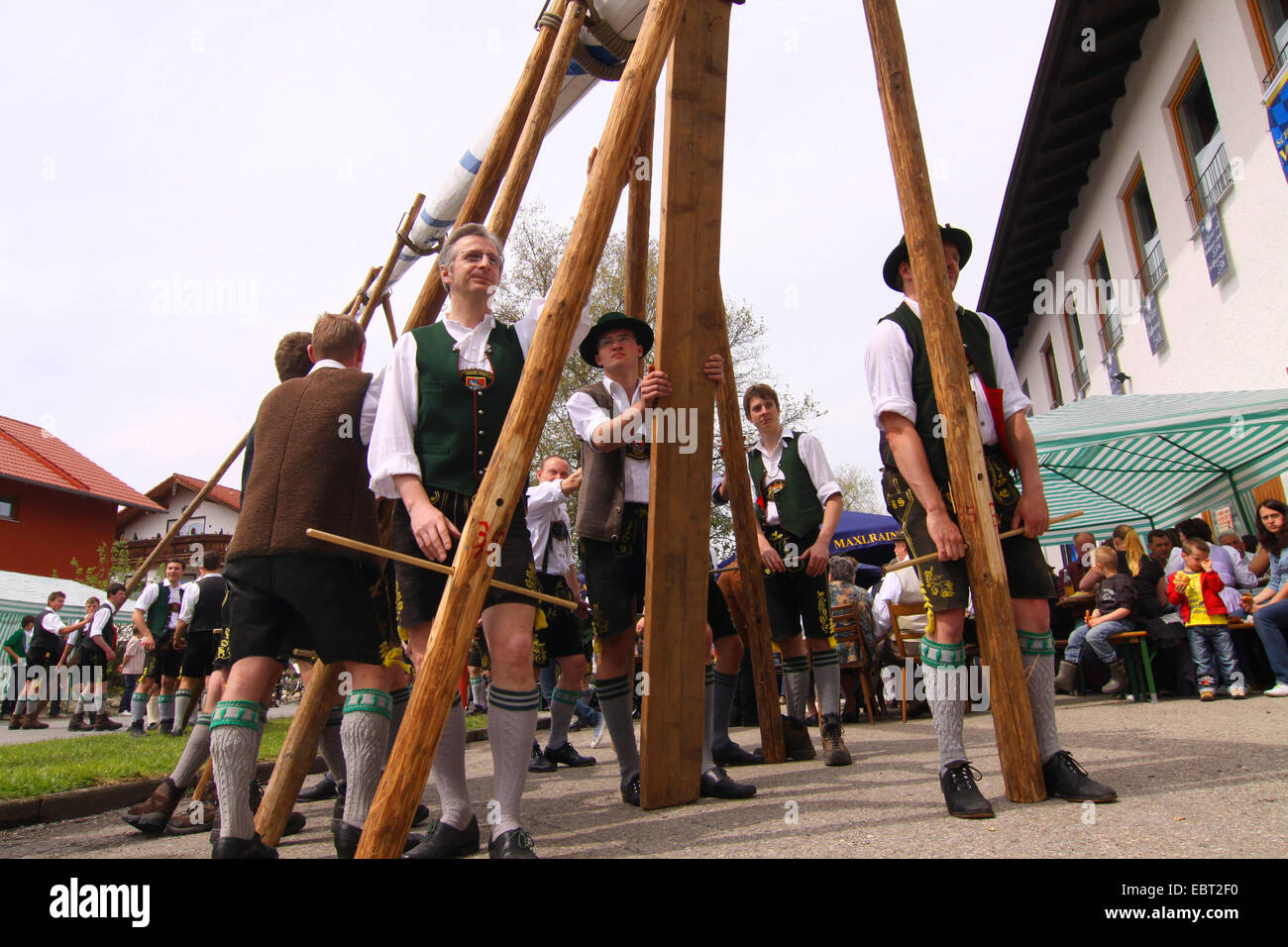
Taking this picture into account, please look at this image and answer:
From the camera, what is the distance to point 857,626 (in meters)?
8.39

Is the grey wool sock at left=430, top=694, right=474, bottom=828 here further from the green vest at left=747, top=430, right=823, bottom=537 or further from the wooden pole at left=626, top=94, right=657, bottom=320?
the wooden pole at left=626, top=94, right=657, bottom=320

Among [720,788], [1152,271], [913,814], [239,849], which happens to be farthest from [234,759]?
[1152,271]

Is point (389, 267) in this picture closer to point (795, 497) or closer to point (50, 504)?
point (795, 497)

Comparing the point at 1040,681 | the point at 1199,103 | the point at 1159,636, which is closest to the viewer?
the point at 1040,681

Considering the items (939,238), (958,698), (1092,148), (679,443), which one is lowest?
(958,698)

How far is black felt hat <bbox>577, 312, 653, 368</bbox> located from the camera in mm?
4336

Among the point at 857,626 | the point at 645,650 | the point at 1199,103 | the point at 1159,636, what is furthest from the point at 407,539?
the point at 1199,103

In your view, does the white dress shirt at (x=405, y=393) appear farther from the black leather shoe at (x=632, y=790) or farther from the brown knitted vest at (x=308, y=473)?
the black leather shoe at (x=632, y=790)

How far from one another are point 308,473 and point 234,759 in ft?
3.04

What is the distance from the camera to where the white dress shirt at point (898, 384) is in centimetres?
344

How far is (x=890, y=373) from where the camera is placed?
137 inches
